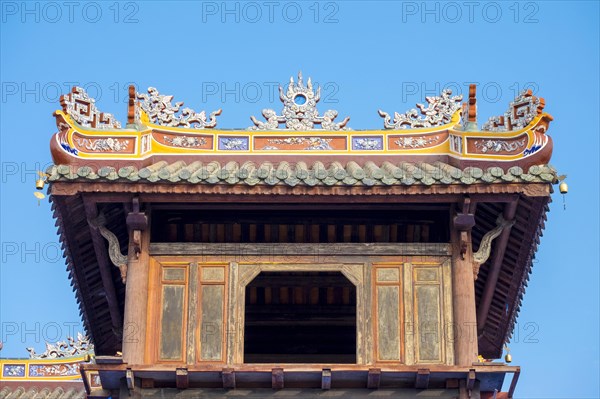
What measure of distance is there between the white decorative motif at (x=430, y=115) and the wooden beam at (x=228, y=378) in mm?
6030

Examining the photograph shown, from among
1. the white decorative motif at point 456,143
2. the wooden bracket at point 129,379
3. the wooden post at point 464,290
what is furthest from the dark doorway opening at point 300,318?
the wooden bracket at point 129,379

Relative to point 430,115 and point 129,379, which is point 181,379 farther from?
→ point 430,115

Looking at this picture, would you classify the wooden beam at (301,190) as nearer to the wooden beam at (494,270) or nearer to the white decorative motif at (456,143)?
the wooden beam at (494,270)

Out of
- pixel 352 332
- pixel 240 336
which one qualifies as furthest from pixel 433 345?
pixel 352 332

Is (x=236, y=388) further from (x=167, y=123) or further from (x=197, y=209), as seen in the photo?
(x=167, y=123)

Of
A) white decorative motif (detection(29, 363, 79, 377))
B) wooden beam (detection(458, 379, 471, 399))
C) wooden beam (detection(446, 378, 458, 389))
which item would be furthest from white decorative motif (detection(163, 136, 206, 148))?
white decorative motif (detection(29, 363, 79, 377))

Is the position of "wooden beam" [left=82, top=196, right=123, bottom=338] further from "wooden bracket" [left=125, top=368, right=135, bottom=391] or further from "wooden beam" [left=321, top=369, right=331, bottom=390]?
"wooden beam" [left=321, top=369, right=331, bottom=390]

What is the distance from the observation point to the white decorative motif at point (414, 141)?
97.1ft

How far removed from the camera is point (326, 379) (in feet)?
87.2

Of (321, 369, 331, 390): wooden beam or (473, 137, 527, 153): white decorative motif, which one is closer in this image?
(321, 369, 331, 390): wooden beam

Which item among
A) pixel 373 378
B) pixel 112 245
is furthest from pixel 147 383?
pixel 373 378

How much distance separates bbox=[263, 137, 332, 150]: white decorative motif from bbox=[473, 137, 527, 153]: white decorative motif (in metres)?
2.89

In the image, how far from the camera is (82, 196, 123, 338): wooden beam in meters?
28.0

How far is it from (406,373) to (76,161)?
6.86 m
